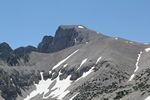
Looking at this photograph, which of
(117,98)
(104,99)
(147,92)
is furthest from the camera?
(104,99)

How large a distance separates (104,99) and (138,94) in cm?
3106

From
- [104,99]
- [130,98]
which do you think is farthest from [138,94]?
[104,99]

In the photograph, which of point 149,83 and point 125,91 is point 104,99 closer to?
point 125,91

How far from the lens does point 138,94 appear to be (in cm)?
17175

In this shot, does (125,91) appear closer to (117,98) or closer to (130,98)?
(117,98)

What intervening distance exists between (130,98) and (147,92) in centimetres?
852

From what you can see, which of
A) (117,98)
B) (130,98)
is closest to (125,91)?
(117,98)

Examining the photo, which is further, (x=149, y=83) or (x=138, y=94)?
(x=149, y=83)

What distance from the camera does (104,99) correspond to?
19988 cm

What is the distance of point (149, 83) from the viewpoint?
656ft

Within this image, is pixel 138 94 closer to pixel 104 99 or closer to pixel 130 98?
pixel 130 98

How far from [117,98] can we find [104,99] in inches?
517

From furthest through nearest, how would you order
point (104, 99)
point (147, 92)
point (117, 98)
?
point (104, 99), point (117, 98), point (147, 92)

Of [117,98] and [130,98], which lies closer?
[130,98]
